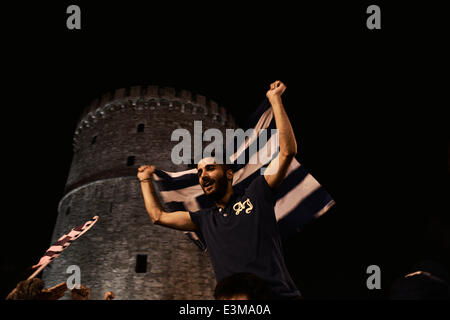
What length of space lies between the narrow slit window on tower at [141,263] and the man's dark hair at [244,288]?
15181mm

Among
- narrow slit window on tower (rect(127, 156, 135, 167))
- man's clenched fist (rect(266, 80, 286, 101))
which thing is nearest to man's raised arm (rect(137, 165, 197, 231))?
man's clenched fist (rect(266, 80, 286, 101))

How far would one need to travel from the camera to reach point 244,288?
214 cm

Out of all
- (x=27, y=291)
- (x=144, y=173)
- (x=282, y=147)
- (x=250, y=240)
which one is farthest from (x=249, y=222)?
(x=27, y=291)

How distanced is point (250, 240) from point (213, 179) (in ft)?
2.28

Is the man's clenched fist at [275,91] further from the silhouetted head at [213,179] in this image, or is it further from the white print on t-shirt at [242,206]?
the white print on t-shirt at [242,206]

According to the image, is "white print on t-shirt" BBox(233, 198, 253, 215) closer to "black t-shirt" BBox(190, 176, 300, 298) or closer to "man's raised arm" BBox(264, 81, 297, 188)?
"black t-shirt" BBox(190, 176, 300, 298)

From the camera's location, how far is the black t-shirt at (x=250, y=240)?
2.76m

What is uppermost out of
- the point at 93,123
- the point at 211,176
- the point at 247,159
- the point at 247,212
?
the point at 93,123

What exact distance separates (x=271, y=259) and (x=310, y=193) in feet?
6.20

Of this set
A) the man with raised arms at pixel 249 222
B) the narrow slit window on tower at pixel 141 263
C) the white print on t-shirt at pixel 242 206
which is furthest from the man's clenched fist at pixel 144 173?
the narrow slit window on tower at pixel 141 263

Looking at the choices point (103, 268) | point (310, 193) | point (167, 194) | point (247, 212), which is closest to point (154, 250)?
point (103, 268)

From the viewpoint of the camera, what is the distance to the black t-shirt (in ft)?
9.07
